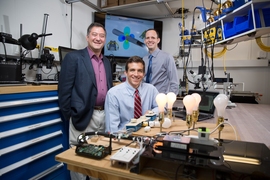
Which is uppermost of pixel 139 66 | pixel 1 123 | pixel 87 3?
pixel 87 3

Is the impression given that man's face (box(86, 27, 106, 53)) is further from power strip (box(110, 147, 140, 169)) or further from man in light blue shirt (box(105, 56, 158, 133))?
power strip (box(110, 147, 140, 169))

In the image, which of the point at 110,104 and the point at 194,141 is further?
the point at 110,104

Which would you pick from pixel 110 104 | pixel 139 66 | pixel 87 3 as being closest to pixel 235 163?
pixel 110 104

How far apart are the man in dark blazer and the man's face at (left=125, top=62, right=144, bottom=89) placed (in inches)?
14.5

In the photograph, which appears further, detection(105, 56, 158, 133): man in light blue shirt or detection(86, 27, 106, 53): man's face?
detection(86, 27, 106, 53): man's face

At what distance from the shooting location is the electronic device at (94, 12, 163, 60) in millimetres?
3229

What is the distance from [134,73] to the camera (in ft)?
5.01

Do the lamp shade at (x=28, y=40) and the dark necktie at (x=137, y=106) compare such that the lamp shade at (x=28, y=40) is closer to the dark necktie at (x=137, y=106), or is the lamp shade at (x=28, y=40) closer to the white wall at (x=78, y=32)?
the white wall at (x=78, y=32)

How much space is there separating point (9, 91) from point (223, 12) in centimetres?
204

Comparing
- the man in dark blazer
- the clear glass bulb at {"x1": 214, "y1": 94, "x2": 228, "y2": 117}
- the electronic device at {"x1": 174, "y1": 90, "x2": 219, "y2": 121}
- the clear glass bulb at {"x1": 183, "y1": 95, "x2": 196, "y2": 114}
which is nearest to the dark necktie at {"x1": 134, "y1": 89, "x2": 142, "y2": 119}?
the electronic device at {"x1": 174, "y1": 90, "x2": 219, "y2": 121}

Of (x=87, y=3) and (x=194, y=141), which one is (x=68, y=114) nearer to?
(x=194, y=141)

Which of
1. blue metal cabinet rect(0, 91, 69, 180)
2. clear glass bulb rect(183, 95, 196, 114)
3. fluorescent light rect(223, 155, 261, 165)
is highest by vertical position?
clear glass bulb rect(183, 95, 196, 114)

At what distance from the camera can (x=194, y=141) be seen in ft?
2.34

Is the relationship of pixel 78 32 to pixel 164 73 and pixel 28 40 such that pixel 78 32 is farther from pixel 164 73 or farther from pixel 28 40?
pixel 164 73
